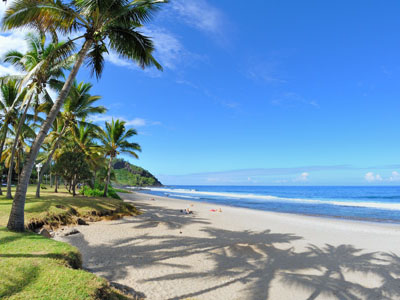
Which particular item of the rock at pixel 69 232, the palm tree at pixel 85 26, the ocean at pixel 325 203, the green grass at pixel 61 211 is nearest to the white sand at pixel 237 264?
the rock at pixel 69 232

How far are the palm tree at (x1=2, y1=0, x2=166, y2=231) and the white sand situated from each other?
9.58 ft

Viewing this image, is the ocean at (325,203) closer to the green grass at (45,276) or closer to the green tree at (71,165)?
the green tree at (71,165)

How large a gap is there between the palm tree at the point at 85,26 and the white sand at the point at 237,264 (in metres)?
2.92

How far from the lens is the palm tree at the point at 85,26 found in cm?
604

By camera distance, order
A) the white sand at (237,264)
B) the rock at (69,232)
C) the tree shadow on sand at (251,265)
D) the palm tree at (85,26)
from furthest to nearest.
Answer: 1. the rock at (69,232)
2. the palm tree at (85,26)
3. the tree shadow on sand at (251,265)
4. the white sand at (237,264)

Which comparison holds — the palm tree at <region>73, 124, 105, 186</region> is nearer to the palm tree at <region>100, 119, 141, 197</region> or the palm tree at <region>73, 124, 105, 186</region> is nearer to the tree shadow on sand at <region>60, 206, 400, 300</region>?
the palm tree at <region>100, 119, 141, 197</region>

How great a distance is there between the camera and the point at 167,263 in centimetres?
574

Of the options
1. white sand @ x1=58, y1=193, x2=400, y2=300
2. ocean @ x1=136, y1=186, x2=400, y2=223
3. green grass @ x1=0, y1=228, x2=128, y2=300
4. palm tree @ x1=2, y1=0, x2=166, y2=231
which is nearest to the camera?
green grass @ x1=0, y1=228, x2=128, y2=300

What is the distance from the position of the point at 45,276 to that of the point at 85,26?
22.5 ft

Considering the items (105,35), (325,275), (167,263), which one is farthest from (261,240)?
(105,35)

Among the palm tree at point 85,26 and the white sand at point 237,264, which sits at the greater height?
the palm tree at point 85,26

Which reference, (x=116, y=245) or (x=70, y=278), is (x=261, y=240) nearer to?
(x=116, y=245)

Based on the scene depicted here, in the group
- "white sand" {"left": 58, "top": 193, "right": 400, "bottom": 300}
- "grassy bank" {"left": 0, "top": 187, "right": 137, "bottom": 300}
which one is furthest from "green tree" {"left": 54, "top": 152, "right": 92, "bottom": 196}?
"grassy bank" {"left": 0, "top": 187, "right": 137, "bottom": 300}

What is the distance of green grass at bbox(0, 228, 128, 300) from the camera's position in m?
3.01
